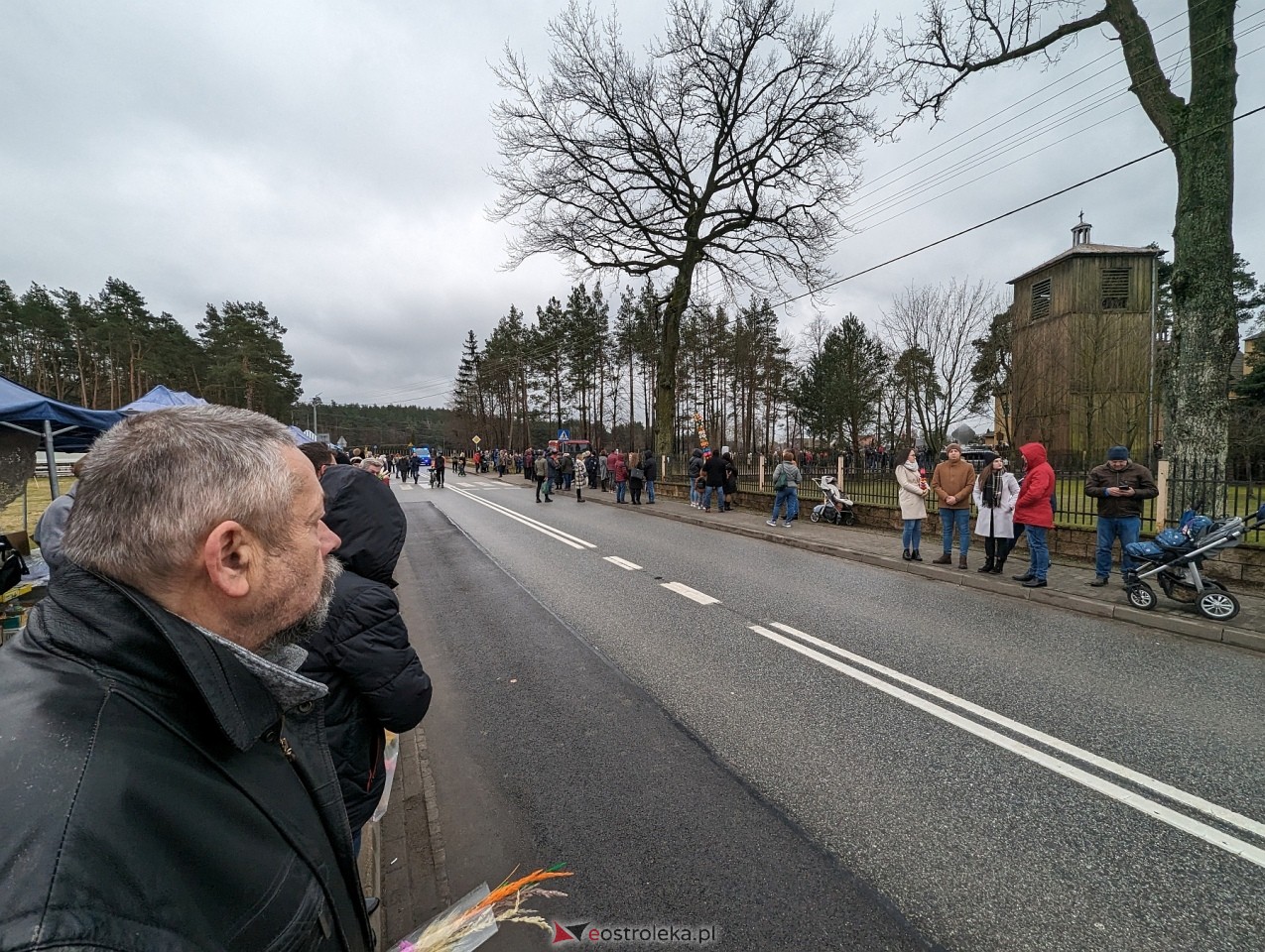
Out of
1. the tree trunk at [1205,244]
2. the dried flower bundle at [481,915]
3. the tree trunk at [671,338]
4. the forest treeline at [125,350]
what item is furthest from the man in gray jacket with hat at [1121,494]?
the forest treeline at [125,350]

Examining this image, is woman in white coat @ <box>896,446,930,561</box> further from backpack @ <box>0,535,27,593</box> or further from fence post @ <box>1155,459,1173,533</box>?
backpack @ <box>0,535,27,593</box>

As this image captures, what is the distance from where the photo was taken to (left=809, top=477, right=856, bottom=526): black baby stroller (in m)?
13.9

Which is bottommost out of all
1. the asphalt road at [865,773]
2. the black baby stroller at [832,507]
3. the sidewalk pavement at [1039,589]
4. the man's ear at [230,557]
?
the asphalt road at [865,773]

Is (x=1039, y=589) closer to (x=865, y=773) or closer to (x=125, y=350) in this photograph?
(x=865, y=773)

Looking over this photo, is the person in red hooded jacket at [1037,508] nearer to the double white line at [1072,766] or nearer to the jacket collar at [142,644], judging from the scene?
the double white line at [1072,766]

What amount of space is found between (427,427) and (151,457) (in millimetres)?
103566

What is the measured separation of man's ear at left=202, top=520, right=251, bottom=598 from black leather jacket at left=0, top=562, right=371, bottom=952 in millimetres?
104

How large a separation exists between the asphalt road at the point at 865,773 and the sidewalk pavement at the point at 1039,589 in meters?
0.39

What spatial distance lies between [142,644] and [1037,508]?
358 inches

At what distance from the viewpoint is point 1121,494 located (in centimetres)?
704

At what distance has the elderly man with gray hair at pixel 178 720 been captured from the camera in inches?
26.3

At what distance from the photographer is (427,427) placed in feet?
323

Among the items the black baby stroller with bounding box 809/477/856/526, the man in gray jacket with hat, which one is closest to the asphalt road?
the man in gray jacket with hat

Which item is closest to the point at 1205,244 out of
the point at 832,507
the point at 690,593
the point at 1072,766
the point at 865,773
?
the point at 832,507
